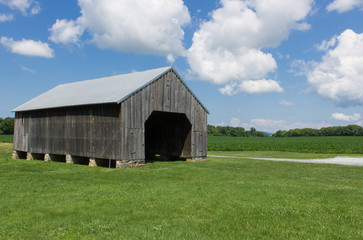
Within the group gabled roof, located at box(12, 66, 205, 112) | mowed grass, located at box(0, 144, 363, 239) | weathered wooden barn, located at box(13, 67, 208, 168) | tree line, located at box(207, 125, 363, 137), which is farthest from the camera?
tree line, located at box(207, 125, 363, 137)

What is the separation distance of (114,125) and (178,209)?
13.1 meters

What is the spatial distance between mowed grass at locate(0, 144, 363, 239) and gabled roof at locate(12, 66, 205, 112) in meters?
8.44

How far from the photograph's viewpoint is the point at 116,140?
21844mm

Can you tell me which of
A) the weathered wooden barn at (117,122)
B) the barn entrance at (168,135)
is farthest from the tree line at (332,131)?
the weathered wooden barn at (117,122)

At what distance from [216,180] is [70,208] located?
7706mm

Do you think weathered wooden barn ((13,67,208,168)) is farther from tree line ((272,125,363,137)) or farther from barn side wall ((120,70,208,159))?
tree line ((272,125,363,137))

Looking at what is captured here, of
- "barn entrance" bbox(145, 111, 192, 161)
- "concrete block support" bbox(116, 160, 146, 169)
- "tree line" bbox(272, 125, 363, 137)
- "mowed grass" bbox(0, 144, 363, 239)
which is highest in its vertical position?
"tree line" bbox(272, 125, 363, 137)

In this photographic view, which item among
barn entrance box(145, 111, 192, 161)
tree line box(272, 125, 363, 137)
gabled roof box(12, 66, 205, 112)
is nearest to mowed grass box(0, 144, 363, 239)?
gabled roof box(12, 66, 205, 112)

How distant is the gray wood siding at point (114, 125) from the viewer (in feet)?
72.1

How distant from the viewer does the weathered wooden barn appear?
2212 cm

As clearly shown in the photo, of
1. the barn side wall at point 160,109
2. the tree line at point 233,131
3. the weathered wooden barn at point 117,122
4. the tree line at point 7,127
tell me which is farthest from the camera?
the tree line at point 233,131

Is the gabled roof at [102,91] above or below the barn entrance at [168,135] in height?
above

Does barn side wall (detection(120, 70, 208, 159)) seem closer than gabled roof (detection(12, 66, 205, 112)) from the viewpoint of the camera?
Yes

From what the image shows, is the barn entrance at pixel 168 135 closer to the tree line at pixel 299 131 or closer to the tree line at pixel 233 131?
the tree line at pixel 299 131
